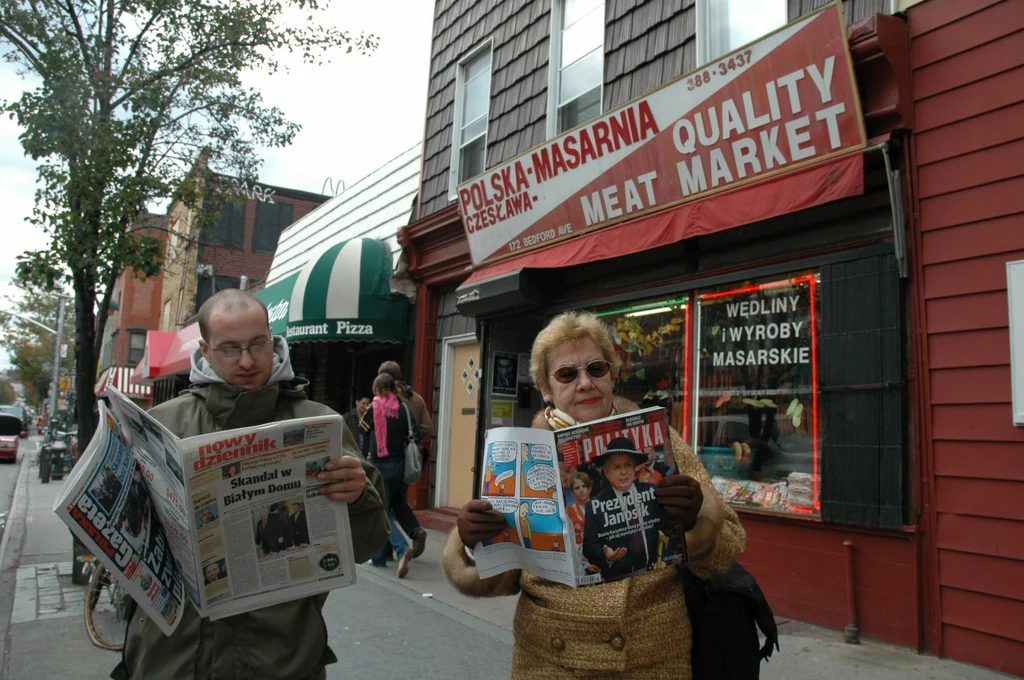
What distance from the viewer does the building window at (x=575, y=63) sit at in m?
8.12

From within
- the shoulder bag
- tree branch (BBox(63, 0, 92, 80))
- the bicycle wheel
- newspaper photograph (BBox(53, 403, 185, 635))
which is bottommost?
the bicycle wheel

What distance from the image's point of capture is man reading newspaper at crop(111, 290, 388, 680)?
201 centimetres

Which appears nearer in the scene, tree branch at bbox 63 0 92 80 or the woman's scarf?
the woman's scarf

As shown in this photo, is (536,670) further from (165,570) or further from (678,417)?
(678,417)

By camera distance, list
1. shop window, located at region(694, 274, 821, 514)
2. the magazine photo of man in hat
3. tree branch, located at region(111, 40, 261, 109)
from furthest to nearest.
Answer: tree branch, located at region(111, 40, 261, 109), shop window, located at region(694, 274, 821, 514), the magazine photo of man in hat

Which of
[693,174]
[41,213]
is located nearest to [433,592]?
[693,174]

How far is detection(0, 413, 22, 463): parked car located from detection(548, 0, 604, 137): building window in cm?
2629

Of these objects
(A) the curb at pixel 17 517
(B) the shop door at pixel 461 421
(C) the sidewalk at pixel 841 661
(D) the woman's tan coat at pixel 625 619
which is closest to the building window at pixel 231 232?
(A) the curb at pixel 17 517

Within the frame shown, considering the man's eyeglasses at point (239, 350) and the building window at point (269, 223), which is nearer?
the man's eyeglasses at point (239, 350)

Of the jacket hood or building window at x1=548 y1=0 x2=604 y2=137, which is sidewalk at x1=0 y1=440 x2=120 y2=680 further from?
building window at x1=548 y1=0 x2=604 y2=137

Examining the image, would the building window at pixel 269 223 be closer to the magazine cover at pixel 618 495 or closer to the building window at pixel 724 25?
the building window at pixel 724 25

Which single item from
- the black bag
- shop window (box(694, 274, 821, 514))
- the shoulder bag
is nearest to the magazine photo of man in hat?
the black bag

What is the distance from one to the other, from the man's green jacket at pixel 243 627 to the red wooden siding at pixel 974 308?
12.6 feet

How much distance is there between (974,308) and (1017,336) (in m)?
0.32
